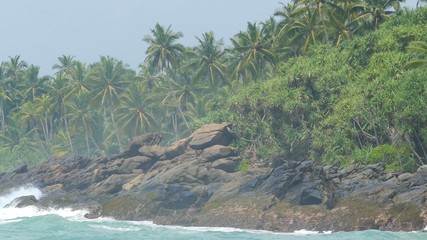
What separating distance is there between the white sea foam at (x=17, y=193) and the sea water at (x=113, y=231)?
9.04 m

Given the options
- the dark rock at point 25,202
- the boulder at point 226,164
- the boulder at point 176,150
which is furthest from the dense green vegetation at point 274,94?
the dark rock at point 25,202

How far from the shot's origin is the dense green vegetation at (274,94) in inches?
1471

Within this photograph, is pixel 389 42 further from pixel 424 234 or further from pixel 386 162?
pixel 424 234

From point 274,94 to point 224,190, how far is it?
11268mm

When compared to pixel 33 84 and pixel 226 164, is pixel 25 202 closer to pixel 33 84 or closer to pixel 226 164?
pixel 226 164

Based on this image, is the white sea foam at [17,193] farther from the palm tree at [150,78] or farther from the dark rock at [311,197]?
the palm tree at [150,78]

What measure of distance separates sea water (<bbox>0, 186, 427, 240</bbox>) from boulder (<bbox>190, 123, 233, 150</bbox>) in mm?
10713

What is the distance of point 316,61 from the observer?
4725cm

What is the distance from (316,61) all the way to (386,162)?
1346 cm

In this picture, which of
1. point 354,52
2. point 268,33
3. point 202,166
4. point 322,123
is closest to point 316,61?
point 354,52

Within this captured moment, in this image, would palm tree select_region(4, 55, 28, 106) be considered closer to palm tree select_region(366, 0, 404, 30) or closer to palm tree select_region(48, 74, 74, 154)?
palm tree select_region(48, 74, 74, 154)

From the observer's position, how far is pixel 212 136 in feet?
163

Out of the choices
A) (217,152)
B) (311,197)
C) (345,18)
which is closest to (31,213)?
(217,152)

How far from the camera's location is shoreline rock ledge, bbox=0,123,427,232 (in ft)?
99.4
